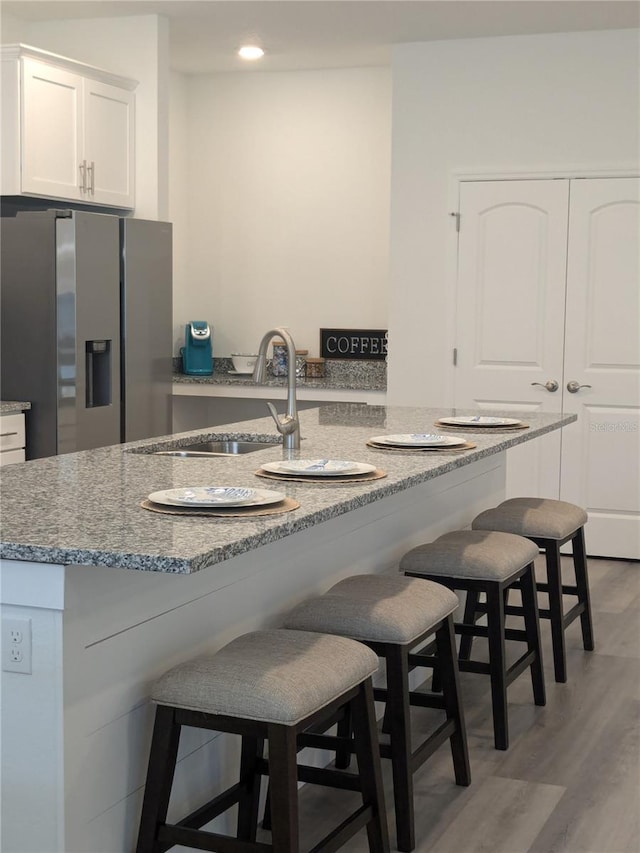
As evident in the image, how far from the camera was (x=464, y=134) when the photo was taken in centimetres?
576

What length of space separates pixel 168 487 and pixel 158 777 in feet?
2.19

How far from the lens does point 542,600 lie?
191 inches

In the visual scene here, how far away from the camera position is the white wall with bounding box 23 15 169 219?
5387 millimetres

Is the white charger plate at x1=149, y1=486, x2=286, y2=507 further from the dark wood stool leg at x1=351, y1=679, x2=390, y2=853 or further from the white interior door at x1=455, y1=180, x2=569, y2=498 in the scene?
the white interior door at x1=455, y1=180, x2=569, y2=498

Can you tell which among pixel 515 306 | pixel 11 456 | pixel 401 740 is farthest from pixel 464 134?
pixel 401 740

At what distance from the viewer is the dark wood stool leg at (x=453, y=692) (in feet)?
9.27

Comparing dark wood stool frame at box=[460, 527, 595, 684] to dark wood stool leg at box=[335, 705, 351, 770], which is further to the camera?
dark wood stool frame at box=[460, 527, 595, 684]

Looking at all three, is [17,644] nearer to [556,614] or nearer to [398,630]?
[398,630]

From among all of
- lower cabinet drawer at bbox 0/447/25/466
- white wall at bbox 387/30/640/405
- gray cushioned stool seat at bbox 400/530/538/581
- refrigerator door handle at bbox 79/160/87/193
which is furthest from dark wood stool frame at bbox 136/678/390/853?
white wall at bbox 387/30/640/405

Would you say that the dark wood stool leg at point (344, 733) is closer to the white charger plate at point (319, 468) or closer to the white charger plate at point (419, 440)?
the white charger plate at point (319, 468)

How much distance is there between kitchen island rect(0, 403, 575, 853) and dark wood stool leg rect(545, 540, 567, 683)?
1.13m

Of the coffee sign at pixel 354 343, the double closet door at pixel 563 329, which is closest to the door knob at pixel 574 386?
the double closet door at pixel 563 329

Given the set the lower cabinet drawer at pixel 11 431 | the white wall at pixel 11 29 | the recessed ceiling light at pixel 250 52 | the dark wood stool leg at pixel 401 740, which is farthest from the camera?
the recessed ceiling light at pixel 250 52

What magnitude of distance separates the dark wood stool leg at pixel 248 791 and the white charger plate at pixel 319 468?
0.63 meters
